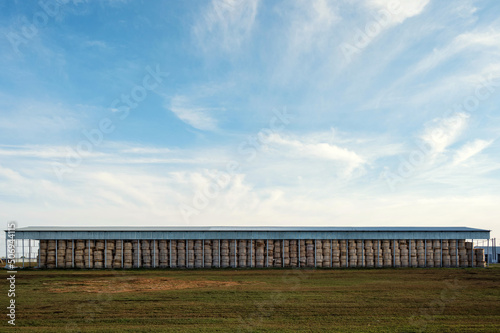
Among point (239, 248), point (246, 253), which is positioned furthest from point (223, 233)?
point (246, 253)

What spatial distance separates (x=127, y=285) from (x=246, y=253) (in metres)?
16.8

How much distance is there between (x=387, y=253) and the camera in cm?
4362

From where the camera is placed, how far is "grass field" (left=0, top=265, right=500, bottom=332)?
16484mm

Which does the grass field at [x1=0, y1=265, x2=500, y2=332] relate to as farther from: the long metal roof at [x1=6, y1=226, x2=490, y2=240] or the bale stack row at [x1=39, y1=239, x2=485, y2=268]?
the long metal roof at [x1=6, y1=226, x2=490, y2=240]

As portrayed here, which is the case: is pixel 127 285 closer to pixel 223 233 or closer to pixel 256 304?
pixel 256 304

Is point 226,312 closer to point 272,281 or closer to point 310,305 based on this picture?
point 310,305

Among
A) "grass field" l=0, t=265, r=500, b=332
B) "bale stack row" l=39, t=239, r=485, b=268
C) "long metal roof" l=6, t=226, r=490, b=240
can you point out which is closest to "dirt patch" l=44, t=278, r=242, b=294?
"grass field" l=0, t=265, r=500, b=332

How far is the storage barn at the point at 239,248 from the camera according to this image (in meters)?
41.1

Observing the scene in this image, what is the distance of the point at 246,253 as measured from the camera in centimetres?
4228

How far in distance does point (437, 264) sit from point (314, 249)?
14051 millimetres

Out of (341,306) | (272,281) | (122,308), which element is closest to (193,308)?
(122,308)

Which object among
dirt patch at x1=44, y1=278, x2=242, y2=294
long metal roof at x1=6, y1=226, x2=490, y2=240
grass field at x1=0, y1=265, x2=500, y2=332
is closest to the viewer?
grass field at x1=0, y1=265, x2=500, y2=332

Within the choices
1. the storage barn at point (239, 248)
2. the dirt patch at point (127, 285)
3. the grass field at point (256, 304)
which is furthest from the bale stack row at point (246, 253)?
the dirt patch at point (127, 285)

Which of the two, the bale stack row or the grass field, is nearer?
the grass field
